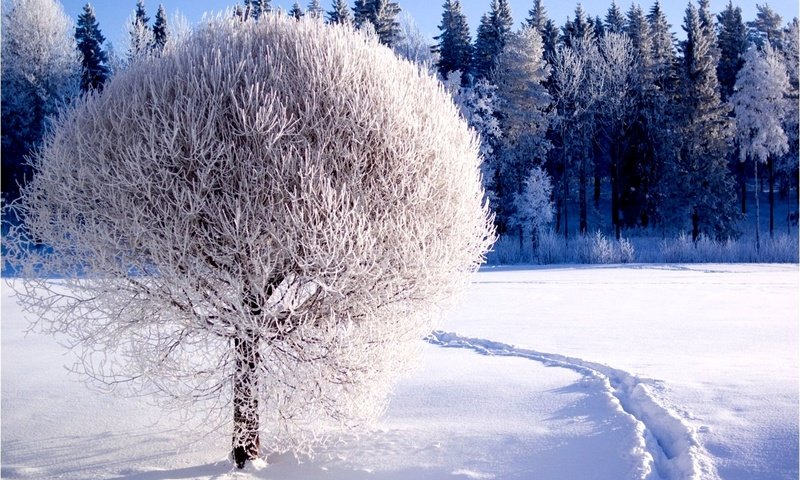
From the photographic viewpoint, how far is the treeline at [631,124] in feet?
112

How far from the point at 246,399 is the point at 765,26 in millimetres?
61679

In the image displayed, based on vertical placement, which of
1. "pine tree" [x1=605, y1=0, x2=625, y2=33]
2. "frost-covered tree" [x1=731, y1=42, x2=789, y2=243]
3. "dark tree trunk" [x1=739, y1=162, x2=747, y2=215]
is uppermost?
"pine tree" [x1=605, y1=0, x2=625, y2=33]

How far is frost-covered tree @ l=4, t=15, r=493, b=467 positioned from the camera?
4.80 m

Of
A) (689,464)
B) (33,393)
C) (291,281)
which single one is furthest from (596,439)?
(33,393)

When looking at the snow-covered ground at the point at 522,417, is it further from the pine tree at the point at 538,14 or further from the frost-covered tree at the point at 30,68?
the pine tree at the point at 538,14

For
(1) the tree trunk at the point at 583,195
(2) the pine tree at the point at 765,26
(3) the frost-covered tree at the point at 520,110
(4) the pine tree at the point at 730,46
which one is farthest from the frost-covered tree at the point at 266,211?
(2) the pine tree at the point at 765,26

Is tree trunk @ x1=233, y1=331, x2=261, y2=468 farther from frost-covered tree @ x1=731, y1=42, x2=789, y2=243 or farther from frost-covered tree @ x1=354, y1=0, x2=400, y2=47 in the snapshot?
frost-covered tree @ x1=731, y1=42, x2=789, y2=243

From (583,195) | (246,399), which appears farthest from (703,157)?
(246,399)

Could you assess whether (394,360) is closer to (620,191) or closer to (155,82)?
(155,82)

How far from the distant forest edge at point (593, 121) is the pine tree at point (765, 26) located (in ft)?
29.5

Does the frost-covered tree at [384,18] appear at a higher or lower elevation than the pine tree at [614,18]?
lower

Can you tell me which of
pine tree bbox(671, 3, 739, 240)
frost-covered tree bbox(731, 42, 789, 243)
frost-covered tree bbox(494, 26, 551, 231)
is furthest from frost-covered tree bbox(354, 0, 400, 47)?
frost-covered tree bbox(731, 42, 789, 243)

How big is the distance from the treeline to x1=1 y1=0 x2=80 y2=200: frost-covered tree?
1986 centimetres

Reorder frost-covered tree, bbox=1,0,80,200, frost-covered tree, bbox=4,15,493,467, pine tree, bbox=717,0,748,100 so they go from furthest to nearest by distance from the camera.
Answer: pine tree, bbox=717,0,748,100 < frost-covered tree, bbox=1,0,80,200 < frost-covered tree, bbox=4,15,493,467
